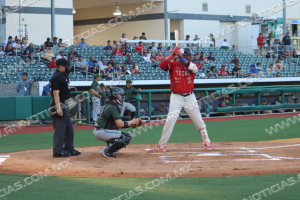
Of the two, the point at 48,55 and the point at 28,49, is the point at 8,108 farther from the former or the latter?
the point at 28,49

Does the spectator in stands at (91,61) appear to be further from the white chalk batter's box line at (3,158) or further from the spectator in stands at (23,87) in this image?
the white chalk batter's box line at (3,158)

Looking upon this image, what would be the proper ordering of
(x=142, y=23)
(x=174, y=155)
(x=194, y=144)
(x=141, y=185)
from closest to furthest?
(x=141, y=185) → (x=174, y=155) → (x=194, y=144) → (x=142, y=23)

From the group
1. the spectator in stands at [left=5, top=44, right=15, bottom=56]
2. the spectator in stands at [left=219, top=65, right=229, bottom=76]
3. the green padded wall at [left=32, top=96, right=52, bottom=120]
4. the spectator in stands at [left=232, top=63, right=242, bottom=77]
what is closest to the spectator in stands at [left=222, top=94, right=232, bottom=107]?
Answer: the spectator in stands at [left=219, top=65, right=229, bottom=76]

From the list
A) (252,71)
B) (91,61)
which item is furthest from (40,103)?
(252,71)

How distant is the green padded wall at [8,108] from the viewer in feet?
50.6

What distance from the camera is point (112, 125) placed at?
752 centimetres

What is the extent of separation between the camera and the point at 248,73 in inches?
→ 895

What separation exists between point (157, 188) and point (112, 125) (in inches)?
108

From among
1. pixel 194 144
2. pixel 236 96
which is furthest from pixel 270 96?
pixel 194 144

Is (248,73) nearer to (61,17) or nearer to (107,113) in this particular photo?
(61,17)

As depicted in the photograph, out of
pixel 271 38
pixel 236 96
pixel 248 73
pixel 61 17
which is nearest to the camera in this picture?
pixel 236 96

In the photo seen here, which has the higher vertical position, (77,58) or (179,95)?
(77,58)

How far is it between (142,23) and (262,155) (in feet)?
88.8

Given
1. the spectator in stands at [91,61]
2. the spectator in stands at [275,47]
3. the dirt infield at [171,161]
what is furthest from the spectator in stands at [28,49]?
the spectator in stands at [275,47]
